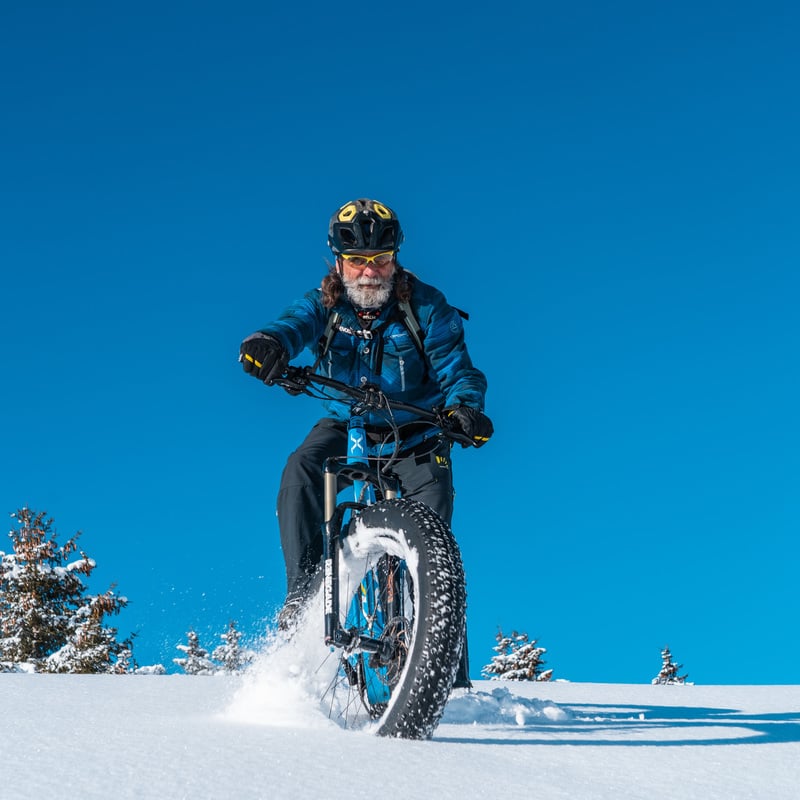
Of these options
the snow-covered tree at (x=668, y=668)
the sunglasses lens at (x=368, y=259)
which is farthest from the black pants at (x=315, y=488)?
the snow-covered tree at (x=668, y=668)

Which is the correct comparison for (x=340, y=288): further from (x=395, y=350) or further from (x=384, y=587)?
(x=384, y=587)

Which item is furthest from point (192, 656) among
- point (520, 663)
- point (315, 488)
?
point (315, 488)

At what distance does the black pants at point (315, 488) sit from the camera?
5121 millimetres

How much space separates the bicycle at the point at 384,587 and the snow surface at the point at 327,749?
0.19 metres

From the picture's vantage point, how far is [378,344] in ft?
18.3

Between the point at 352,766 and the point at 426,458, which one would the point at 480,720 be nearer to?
the point at 426,458

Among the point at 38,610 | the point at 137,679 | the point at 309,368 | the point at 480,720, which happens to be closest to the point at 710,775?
the point at 480,720

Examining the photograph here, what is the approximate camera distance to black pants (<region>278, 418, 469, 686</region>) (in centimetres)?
512

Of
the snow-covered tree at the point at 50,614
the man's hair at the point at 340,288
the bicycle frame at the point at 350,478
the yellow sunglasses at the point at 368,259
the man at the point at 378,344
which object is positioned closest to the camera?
the bicycle frame at the point at 350,478

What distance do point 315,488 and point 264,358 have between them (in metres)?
0.95

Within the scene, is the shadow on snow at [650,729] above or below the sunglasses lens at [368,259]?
below

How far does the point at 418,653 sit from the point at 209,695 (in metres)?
2.72

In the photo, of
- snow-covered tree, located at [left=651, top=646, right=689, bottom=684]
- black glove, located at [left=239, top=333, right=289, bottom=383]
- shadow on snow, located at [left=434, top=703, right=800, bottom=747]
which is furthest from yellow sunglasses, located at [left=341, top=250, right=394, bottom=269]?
snow-covered tree, located at [left=651, top=646, right=689, bottom=684]

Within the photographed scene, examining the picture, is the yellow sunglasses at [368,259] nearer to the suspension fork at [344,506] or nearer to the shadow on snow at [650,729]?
the suspension fork at [344,506]
